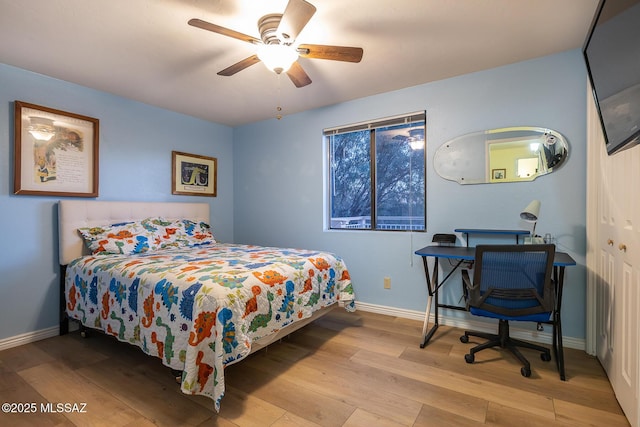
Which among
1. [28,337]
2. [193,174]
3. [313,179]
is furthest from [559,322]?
[28,337]

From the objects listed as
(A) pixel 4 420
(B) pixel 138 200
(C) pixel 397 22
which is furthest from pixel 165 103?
(A) pixel 4 420

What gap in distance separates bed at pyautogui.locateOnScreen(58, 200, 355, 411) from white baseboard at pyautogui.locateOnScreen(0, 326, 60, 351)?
90 mm

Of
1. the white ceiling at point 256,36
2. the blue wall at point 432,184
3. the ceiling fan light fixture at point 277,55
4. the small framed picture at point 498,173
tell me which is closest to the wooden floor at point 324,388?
the blue wall at point 432,184

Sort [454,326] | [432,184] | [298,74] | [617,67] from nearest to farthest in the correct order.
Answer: [617,67] < [298,74] < [454,326] < [432,184]

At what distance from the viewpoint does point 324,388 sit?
73.2 inches

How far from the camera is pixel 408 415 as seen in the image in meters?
1.60

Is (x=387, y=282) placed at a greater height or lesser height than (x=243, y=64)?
lesser

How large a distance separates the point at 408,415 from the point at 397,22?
230 cm

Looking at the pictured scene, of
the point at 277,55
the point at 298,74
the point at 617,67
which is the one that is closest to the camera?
the point at 617,67

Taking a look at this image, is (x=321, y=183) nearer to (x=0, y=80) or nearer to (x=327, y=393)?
(x=327, y=393)

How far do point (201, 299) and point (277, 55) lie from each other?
1457 mm

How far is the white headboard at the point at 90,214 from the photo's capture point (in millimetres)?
2639

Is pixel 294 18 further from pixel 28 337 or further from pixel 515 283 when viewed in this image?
pixel 28 337

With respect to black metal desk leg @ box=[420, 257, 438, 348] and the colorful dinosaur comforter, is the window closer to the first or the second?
black metal desk leg @ box=[420, 257, 438, 348]
